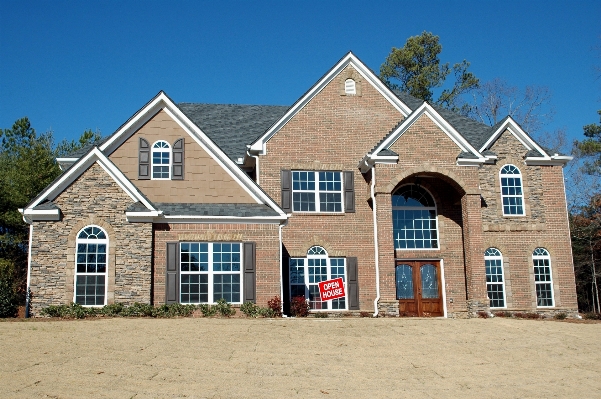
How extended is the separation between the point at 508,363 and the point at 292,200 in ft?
38.2

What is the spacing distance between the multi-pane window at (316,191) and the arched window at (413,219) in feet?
7.63

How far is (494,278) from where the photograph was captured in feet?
82.7

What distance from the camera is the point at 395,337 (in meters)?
17.0

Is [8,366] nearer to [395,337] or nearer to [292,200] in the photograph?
[395,337]

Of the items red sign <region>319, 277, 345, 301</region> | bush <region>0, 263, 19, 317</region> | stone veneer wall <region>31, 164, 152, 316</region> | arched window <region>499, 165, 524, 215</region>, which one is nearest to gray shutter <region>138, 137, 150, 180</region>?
stone veneer wall <region>31, 164, 152, 316</region>

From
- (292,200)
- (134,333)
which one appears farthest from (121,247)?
(292,200)

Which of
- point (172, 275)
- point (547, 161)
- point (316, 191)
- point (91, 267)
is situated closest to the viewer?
point (91, 267)

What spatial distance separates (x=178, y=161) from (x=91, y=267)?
4856 mm

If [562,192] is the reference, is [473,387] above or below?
below

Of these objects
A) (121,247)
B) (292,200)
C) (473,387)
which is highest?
(292,200)

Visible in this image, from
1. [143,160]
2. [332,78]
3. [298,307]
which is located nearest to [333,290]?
[298,307]

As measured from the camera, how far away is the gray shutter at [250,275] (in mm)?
21641

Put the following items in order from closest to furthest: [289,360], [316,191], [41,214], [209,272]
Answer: [289,360]
[41,214]
[209,272]
[316,191]

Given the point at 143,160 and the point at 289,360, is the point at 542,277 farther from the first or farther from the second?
the point at 143,160
